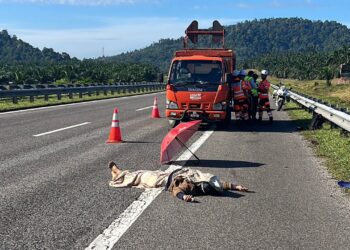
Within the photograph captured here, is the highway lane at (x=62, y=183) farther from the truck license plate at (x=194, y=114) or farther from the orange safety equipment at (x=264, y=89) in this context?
the orange safety equipment at (x=264, y=89)

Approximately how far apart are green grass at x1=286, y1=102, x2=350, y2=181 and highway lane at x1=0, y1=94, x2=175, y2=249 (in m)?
3.05

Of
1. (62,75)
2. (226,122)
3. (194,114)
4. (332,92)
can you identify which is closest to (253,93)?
(226,122)

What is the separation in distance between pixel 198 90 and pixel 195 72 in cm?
88

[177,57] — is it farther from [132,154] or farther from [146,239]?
[146,239]

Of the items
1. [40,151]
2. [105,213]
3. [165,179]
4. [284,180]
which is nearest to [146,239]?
[105,213]

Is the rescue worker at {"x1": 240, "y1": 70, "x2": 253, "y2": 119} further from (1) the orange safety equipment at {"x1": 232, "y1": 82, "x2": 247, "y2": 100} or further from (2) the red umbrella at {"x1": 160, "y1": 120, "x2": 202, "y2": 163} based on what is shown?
(2) the red umbrella at {"x1": 160, "y1": 120, "x2": 202, "y2": 163}

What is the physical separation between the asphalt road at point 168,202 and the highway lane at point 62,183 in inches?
0.5

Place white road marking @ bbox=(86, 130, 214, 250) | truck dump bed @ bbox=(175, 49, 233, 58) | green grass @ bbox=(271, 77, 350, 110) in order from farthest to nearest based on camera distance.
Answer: green grass @ bbox=(271, 77, 350, 110), truck dump bed @ bbox=(175, 49, 233, 58), white road marking @ bbox=(86, 130, 214, 250)

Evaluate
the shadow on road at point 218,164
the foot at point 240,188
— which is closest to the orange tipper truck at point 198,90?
the shadow on road at point 218,164

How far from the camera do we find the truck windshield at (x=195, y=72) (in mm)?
14822

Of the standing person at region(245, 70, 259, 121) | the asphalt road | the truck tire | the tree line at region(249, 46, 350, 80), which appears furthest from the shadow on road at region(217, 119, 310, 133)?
the tree line at region(249, 46, 350, 80)

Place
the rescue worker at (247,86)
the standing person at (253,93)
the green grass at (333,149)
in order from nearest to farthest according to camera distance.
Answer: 1. the green grass at (333,149)
2. the rescue worker at (247,86)
3. the standing person at (253,93)

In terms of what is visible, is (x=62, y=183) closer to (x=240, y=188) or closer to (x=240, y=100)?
(x=240, y=188)

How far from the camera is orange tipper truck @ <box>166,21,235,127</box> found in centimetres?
1445
